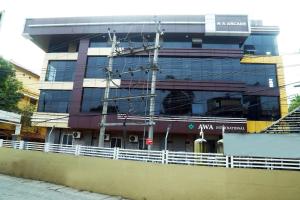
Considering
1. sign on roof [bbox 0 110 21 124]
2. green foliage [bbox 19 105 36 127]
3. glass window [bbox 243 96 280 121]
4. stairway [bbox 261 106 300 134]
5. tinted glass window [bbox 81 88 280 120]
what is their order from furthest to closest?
green foliage [bbox 19 105 36 127] < glass window [bbox 243 96 280 121] < tinted glass window [bbox 81 88 280 120] < sign on roof [bbox 0 110 21 124] < stairway [bbox 261 106 300 134]

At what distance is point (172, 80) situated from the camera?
24.1 metres

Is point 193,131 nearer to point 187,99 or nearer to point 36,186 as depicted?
point 187,99

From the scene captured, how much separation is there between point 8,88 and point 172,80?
721 inches

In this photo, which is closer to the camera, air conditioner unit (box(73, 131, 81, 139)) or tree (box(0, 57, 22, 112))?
air conditioner unit (box(73, 131, 81, 139))

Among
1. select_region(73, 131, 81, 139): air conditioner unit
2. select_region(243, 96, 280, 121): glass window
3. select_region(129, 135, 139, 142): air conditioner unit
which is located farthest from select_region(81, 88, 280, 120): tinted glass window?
select_region(73, 131, 81, 139): air conditioner unit

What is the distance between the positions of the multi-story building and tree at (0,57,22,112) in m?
4.71

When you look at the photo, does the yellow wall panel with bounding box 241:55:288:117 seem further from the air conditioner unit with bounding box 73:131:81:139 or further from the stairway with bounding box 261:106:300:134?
the air conditioner unit with bounding box 73:131:81:139

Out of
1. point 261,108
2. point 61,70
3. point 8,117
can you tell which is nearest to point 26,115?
point 61,70

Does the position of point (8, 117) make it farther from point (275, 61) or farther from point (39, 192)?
point (275, 61)

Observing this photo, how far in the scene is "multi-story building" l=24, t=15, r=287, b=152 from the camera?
77.0ft

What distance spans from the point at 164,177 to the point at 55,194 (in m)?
4.87

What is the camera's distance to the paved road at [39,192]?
36.7ft

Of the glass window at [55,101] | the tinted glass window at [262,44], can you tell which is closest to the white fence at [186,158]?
the glass window at [55,101]

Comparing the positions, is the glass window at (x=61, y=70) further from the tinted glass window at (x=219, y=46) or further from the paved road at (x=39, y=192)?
the paved road at (x=39, y=192)
